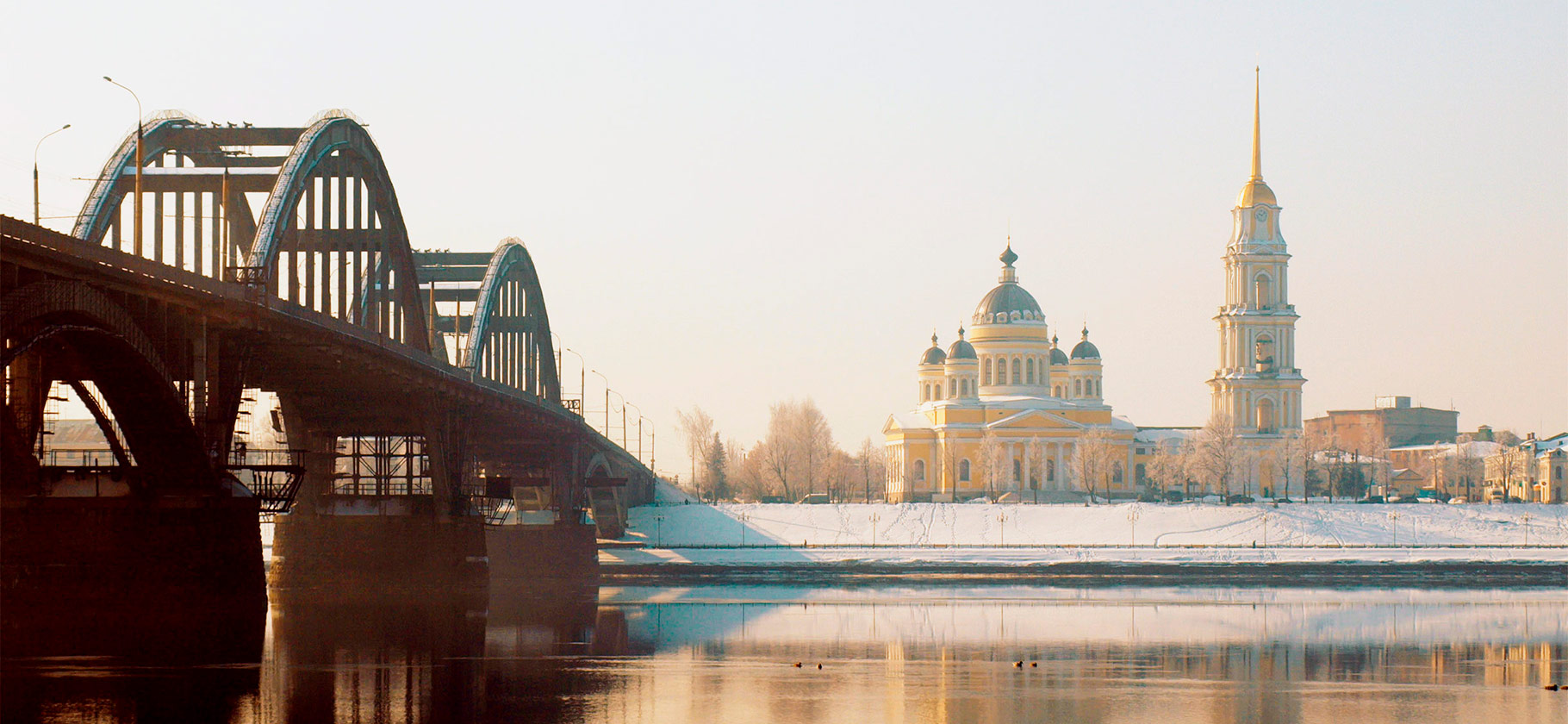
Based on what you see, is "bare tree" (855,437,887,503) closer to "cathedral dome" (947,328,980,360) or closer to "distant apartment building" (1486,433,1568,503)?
"cathedral dome" (947,328,980,360)

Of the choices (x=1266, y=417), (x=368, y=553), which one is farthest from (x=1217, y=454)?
(x=368, y=553)

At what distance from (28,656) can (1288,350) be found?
143 metres

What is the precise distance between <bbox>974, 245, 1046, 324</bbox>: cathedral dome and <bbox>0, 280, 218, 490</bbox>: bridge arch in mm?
140544

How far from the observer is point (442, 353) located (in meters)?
104

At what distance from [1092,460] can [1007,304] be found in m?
20.3

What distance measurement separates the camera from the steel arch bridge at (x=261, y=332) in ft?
140

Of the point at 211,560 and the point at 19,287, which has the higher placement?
the point at 19,287

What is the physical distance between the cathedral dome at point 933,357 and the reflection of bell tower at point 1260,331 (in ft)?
84.2

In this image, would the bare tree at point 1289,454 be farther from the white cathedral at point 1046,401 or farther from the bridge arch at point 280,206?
the bridge arch at point 280,206

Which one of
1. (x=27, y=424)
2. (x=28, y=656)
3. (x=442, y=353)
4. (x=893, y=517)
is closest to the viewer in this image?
(x=28, y=656)

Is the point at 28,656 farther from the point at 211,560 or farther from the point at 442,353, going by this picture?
the point at 442,353

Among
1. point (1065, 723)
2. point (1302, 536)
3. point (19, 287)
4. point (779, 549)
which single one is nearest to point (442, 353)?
point (779, 549)

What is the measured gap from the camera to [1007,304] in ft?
611

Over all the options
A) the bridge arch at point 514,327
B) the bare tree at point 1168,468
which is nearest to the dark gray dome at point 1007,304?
the bare tree at point 1168,468
